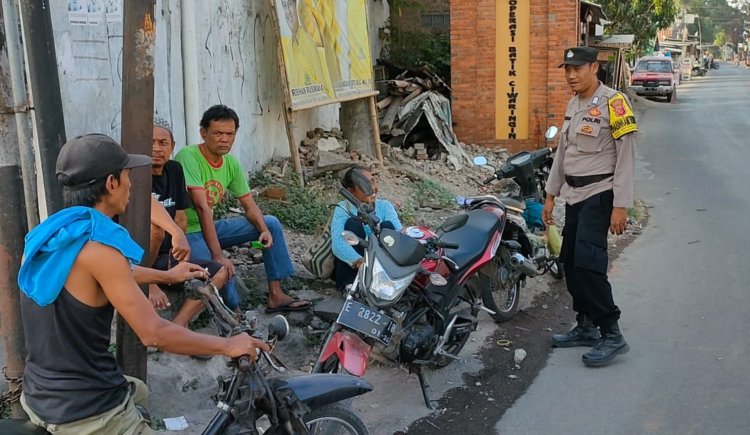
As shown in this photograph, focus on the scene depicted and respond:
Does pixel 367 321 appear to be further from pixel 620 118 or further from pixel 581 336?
pixel 620 118

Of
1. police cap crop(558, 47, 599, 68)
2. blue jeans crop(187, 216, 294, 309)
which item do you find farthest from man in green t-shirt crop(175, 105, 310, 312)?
police cap crop(558, 47, 599, 68)

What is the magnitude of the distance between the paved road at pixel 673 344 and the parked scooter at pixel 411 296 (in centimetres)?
62

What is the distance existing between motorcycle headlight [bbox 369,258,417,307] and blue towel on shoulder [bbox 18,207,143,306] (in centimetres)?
184

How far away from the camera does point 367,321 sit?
3.89 m

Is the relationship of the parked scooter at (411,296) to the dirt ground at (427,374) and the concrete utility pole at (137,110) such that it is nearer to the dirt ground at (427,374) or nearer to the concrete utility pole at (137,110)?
the dirt ground at (427,374)

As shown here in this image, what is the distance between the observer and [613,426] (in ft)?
13.5

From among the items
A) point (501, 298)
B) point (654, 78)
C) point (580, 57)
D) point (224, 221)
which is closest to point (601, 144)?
point (580, 57)

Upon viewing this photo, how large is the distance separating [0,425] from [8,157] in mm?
1217

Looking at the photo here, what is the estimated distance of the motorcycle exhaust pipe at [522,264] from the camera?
19.0 ft

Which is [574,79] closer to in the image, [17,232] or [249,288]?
[249,288]

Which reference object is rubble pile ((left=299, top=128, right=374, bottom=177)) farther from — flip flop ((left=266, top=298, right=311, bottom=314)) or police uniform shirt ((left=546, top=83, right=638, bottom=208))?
police uniform shirt ((left=546, top=83, right=638, bottom=208))

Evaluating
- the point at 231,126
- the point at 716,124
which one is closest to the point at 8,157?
the point at 231,126

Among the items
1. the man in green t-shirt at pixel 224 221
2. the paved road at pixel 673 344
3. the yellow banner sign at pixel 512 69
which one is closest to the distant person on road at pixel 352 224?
the man in green t-shirt at pixel 224 221

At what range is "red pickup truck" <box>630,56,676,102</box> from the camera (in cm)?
3241
